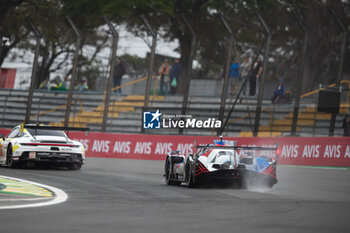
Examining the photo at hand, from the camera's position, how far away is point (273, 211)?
964 cm

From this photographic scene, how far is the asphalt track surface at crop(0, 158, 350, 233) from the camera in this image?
771 cm

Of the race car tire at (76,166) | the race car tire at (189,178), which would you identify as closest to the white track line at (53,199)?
the race car tire at (189,178)

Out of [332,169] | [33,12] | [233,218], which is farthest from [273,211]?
[33,12]

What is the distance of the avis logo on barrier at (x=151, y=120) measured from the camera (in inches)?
1011

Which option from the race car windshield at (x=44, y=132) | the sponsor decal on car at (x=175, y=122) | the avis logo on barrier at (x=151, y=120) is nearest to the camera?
the race car windshield at (x=44, y=132)

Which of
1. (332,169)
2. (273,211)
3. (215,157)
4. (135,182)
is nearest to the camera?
(273,211)

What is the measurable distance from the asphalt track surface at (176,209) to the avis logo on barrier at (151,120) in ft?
31.4

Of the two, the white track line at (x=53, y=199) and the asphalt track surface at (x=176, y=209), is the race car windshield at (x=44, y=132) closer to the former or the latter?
the asphalt track surface at (x=176, y=209)

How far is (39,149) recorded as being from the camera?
1791 cm

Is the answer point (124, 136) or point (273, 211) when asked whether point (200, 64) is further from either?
point (273, 211)

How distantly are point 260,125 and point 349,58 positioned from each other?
18057mm

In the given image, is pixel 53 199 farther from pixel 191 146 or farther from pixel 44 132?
pixel 191 146

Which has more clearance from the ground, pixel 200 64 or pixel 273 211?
pixel 200 64

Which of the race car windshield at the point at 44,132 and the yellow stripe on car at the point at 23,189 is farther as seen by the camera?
the race car windshield at the point at 44,132
